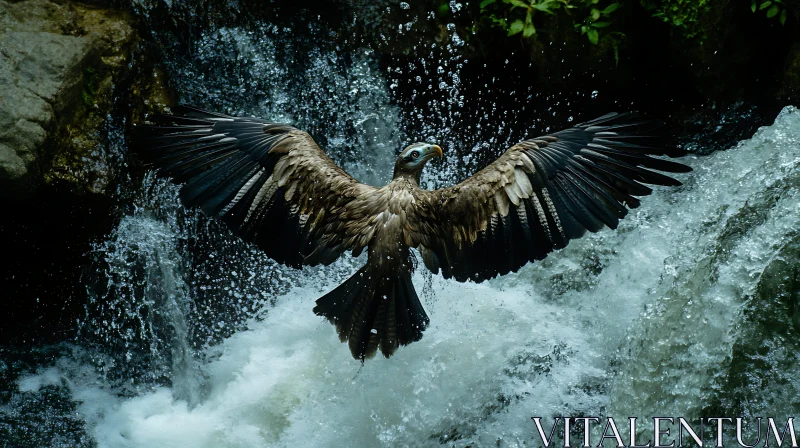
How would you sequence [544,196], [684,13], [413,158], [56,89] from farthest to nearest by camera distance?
[684,13] → [56,89] → [413,158] → [544,196]

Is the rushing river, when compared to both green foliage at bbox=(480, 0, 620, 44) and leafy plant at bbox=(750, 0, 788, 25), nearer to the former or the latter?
green foliage at bbox=(480, 0, 620, 44)

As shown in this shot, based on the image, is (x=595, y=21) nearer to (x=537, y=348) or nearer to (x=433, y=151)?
(x=433, y=151)

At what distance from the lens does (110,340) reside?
5.13 meters

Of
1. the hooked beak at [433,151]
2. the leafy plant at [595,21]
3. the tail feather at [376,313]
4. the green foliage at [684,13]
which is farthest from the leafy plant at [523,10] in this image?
the tail feather at [376,313]

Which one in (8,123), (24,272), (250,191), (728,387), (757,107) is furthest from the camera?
(757,107)

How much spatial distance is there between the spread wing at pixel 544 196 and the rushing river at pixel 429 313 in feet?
2.36

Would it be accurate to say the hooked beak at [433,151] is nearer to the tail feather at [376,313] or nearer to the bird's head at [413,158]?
the bird's head at [413,158]

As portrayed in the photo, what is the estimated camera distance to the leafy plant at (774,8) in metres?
5.13

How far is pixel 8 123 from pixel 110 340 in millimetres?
1425

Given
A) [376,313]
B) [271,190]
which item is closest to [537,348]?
[376,313]

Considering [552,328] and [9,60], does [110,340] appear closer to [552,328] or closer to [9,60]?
[9,60]

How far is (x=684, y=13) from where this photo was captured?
5.35m

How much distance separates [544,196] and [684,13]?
2.15 m

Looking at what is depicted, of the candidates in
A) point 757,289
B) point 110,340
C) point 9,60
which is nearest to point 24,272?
point 110,340
